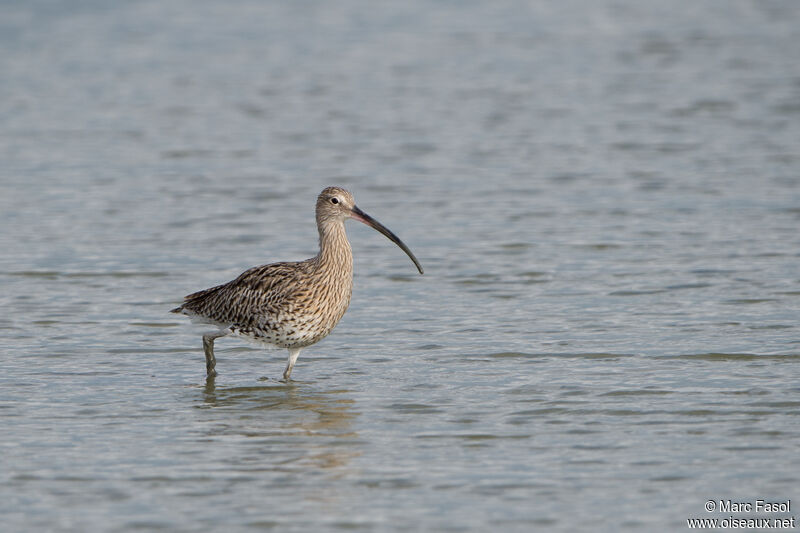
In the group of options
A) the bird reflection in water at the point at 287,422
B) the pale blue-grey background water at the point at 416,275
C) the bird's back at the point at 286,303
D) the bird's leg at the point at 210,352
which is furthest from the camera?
the bird's leg at the point at 210,352

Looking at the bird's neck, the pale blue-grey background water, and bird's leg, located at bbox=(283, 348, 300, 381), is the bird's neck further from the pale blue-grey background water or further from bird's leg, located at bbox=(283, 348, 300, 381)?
the pale blue-grey background water

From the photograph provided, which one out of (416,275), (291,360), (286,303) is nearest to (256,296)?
(286,303)

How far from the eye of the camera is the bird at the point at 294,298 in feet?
33.7

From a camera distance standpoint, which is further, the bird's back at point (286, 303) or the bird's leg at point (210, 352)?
the bird's leg at point (210, 352)

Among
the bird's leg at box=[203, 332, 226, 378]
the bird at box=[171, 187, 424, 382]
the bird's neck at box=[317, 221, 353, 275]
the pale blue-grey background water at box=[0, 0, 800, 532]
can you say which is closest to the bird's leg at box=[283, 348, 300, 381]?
the bird at box=[171, 187, 424, 382]

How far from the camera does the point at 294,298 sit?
33.7 ft

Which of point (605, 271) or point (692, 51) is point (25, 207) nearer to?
point (605, 271)

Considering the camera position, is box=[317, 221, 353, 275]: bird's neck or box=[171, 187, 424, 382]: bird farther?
box=[317, 221, 353, 275]: bird's neck

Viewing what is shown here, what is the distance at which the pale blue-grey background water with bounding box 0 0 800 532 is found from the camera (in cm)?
809

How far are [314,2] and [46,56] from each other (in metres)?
8.21

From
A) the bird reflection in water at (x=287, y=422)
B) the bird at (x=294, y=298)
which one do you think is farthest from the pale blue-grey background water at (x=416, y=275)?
the bird at (x=294, y=298)

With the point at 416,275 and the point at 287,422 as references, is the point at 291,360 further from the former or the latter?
the point at 416,275

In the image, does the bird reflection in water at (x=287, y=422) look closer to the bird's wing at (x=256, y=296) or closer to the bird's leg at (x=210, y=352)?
the bird's leg at (x=210, y=352)

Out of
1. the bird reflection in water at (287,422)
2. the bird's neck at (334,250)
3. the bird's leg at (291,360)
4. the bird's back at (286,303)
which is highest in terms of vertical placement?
the bird's neck at (334,250)
